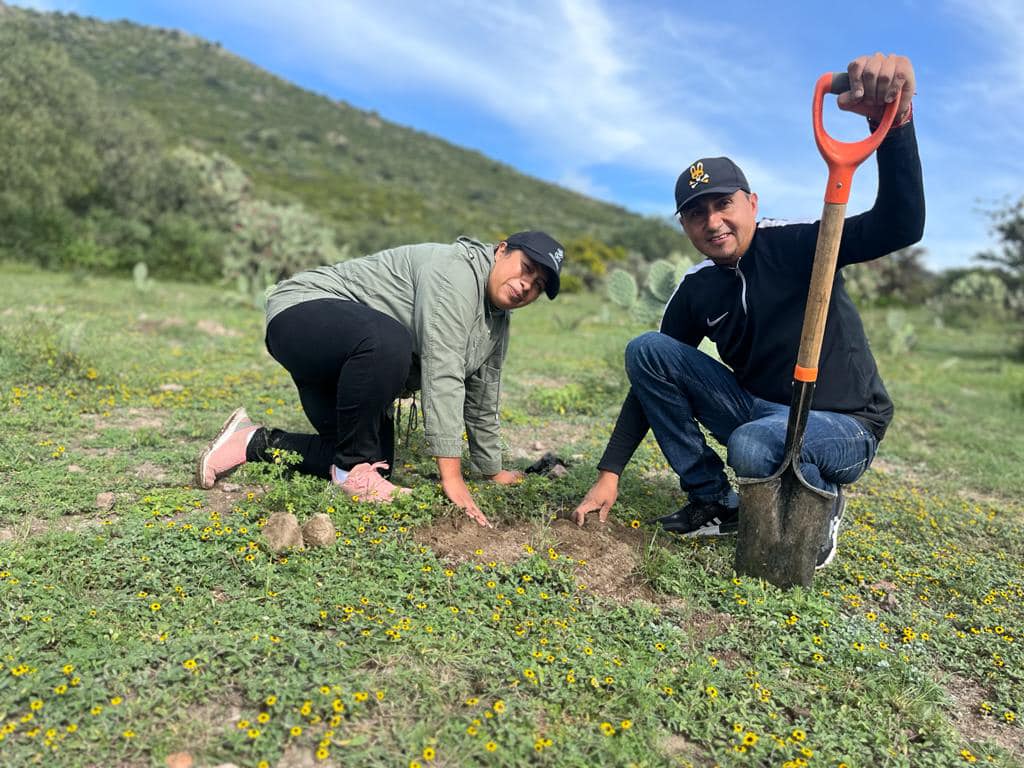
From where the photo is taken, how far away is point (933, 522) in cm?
395

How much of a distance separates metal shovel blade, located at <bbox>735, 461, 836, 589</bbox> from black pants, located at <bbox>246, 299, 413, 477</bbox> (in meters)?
1.47

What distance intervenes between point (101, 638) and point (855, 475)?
107 inches

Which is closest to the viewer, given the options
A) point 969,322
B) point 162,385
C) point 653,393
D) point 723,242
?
point 723,242

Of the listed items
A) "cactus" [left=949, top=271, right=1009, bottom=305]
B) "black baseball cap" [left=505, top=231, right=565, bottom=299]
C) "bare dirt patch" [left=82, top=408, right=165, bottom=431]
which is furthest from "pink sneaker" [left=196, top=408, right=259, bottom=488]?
"cactus" [left=949, top=271, right=1009, bottom=305]

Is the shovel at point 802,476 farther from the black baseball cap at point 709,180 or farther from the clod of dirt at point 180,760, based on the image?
the clod of dirt at point 180,760

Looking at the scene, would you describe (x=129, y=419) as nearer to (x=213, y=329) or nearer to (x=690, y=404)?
(x=690, y=404)

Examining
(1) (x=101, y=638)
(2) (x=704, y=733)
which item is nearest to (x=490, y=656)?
(2) (x=704, y=733)

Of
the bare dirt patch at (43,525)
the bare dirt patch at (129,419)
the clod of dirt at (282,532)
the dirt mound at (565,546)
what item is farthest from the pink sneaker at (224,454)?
the bare dirt patch at (129,419)

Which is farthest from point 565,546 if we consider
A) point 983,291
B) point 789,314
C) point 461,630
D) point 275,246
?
point 983,291

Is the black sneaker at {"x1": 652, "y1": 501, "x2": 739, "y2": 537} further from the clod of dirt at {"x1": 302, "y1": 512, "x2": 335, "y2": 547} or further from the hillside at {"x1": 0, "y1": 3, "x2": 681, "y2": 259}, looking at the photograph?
the hillside at {"x1": 0, "y1": 3, "x2": 681, "y2": 259}

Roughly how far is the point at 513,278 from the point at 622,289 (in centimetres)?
592

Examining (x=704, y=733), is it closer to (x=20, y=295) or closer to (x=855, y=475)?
(x=855, y=475)

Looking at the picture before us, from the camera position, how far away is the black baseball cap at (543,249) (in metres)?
3.04

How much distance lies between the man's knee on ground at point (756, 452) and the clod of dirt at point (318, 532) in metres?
1.56
